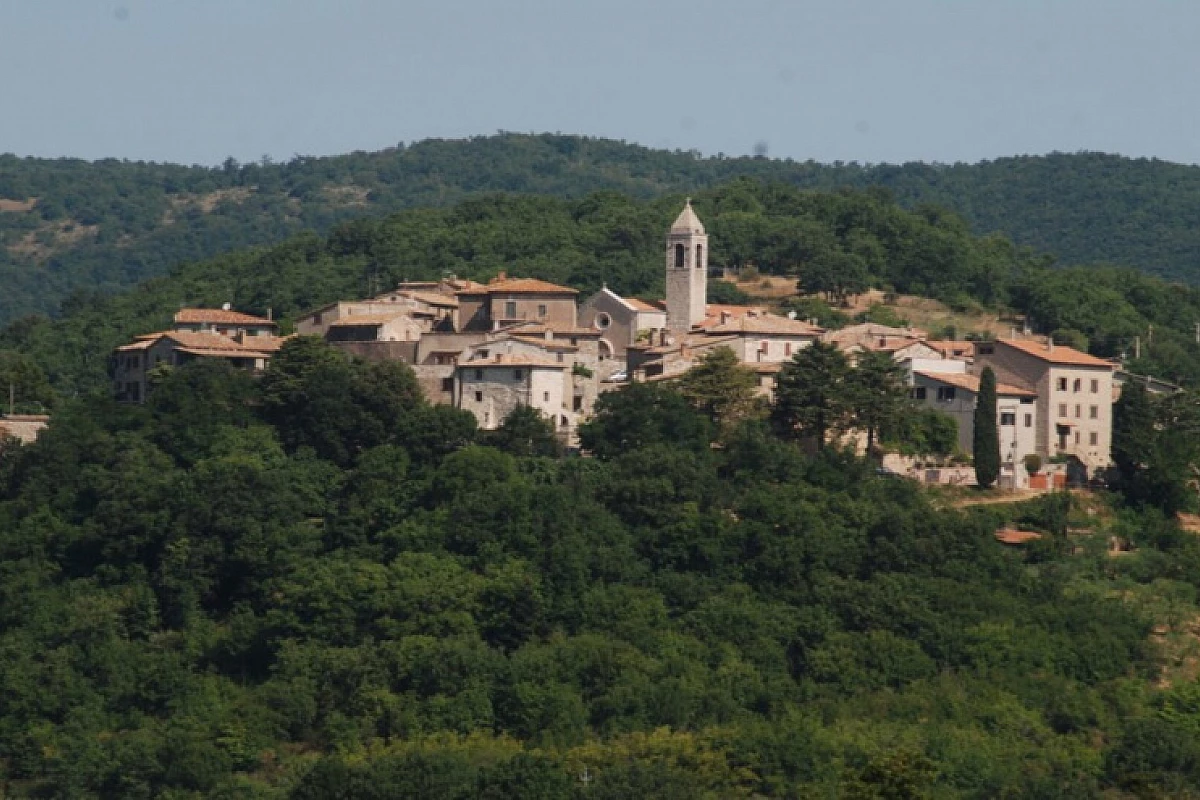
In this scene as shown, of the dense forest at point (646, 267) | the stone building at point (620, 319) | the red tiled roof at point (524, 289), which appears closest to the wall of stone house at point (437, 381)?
the red tiled roof at point (524, 289)

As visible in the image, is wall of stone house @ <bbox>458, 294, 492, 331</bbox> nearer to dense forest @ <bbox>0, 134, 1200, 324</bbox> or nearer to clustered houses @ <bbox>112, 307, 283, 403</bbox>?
clustered houses @ <bbox>112, 307, 283, 403</bbox>

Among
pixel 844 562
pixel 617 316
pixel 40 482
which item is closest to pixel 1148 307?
pixel 617 316

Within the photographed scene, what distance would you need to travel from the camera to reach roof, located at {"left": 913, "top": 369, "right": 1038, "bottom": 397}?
60.0m

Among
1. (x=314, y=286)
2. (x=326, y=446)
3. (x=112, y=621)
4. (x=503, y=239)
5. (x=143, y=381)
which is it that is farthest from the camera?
(x=503, y=239)

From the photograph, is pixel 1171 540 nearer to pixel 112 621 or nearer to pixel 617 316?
pixel 617 316

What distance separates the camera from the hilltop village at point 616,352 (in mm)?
59719

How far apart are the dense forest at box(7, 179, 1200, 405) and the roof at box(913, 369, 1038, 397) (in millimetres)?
14115

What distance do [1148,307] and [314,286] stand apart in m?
25.8

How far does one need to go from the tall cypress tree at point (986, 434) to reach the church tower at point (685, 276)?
27.7ft

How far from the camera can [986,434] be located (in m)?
58.5

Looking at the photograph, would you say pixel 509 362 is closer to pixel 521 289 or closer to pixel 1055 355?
pixel 521 289

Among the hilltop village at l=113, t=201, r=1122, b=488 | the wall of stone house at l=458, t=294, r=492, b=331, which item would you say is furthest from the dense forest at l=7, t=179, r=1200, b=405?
the wall of stone house at l=458, t=294, r=492, b=331

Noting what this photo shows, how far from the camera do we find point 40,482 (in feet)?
192

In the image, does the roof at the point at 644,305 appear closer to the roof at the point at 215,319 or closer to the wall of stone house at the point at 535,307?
the wall of stone house at the point at 535,307
